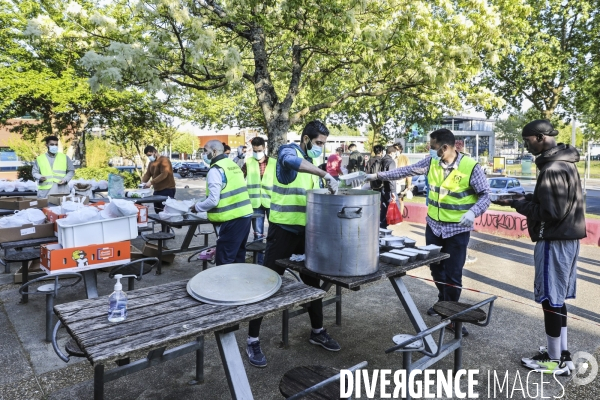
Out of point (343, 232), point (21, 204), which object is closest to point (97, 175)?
point (21, 204)

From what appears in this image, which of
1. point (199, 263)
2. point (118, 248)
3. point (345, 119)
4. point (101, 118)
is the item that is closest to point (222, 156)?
point (118, 248)

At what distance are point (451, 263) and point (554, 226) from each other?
3.42 ft

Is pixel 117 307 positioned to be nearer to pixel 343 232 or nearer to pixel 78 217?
pixel 343 232

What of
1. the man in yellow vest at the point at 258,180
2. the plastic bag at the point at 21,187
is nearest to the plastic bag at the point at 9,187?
the plastic bag at the point at 21,187

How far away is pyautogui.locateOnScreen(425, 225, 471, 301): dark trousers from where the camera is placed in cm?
380

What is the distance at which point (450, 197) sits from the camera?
3771 millimetres

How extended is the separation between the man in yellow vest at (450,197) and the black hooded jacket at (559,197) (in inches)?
23.1

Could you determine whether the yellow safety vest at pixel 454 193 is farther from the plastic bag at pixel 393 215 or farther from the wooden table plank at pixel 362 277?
the plastic bag at pixel 393 215

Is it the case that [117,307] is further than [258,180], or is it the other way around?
[258,180]

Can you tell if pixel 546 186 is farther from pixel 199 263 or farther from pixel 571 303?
pixel 199 263

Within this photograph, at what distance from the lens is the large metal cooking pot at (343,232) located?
2475mm

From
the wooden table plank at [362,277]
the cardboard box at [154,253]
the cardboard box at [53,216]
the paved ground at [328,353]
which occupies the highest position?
the cardboard box at [53,216]

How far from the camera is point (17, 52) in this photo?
49.2 feet

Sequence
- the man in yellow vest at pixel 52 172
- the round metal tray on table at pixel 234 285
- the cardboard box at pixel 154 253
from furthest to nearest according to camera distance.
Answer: the man in yellow vest at pixel 52 172, the cardboard box at pixel 154 253, the round metal tray on table at pixel 234 285
